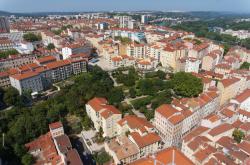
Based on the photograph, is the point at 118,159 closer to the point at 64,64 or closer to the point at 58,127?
the point at 58,127

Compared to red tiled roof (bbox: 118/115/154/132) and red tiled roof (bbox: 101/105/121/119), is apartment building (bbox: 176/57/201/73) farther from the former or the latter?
red tiled roof (bbox: 101/105/121/119)

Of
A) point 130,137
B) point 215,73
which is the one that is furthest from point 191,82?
point 130,137

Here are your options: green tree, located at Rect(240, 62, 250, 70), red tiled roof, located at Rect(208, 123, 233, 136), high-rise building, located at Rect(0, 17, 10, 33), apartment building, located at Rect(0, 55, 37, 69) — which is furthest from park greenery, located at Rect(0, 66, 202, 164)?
high-rise building, located at Rect(0, 17, 10, 33)

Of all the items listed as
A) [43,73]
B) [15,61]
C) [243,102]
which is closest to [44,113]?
[43,73]

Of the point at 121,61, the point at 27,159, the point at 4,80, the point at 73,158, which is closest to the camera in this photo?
the point at 73,158

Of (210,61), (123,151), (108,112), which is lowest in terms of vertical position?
(123,151)

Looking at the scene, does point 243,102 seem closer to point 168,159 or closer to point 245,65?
point 168,159
